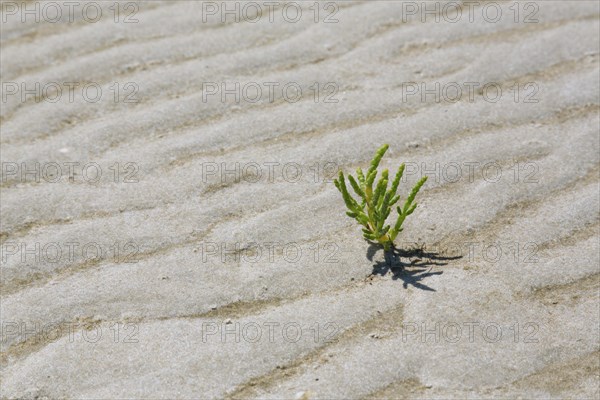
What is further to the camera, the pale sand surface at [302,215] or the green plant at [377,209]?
the green plant at [377,209]

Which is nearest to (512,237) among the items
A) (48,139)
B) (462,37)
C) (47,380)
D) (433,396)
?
(433,396)

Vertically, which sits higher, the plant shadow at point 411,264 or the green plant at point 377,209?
the green plant at point 377,209

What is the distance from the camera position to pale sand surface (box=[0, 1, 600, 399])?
2119 millimetres

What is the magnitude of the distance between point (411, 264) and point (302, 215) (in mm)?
333

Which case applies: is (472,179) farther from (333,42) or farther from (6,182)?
(6,182)

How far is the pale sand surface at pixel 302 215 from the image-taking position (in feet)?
6.95

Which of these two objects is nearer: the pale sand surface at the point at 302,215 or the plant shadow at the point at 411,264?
the pale sand surface at the point at 302,215

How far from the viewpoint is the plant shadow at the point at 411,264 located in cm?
231

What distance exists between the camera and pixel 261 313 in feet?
7.29

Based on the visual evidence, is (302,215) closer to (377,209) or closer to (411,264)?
(377,209)

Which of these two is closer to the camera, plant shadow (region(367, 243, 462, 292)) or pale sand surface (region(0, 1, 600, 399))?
pale sand surface (region(0, 1, 600, 399))

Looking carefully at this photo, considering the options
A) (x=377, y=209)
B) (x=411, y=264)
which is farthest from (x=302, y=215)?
(x=411, y=264)

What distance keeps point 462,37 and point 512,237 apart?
3.21 feet

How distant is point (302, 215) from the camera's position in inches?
98.3
